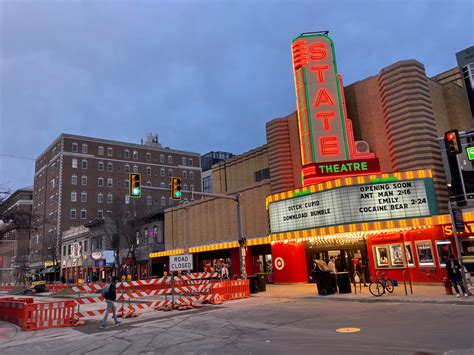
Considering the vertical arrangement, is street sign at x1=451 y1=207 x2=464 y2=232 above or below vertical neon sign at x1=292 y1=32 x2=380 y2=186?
below

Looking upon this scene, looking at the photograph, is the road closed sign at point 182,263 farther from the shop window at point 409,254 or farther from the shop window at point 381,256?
the shop window at point 409,254

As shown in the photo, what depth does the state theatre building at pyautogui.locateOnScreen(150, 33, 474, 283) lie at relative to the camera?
23766 millimetres

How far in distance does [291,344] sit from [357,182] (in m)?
16.4

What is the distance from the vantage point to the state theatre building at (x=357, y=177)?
23.8 metres

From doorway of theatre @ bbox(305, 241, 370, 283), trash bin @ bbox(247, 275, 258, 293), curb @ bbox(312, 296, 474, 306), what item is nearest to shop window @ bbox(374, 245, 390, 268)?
doorway of theatre @ bbox(305, 241, 370, 283)

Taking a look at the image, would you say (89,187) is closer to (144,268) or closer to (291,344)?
(144,268)

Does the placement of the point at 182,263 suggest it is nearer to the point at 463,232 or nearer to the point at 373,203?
the point at 373,203

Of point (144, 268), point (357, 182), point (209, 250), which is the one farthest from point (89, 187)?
point (357, 182)

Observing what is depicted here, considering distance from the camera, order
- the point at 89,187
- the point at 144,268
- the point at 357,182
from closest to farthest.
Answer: the point at 357,182 < the point at 144,268 < the point at 89,187

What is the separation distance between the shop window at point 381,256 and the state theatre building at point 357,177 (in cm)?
7

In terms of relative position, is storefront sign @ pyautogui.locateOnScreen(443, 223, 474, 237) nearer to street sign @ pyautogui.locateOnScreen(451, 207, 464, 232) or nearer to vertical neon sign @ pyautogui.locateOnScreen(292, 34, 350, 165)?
street sign @ pyautogui.locateOnScreen(451, 207, 464, 232)

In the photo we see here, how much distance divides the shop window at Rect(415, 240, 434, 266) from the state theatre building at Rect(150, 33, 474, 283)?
0.19 feet

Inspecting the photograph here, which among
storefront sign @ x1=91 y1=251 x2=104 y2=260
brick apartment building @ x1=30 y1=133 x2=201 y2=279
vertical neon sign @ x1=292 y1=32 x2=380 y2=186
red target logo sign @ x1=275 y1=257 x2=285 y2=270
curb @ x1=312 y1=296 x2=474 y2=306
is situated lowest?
curb @ x1=312 y1=296 x2=474 y2=306

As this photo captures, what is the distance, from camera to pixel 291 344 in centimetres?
960
